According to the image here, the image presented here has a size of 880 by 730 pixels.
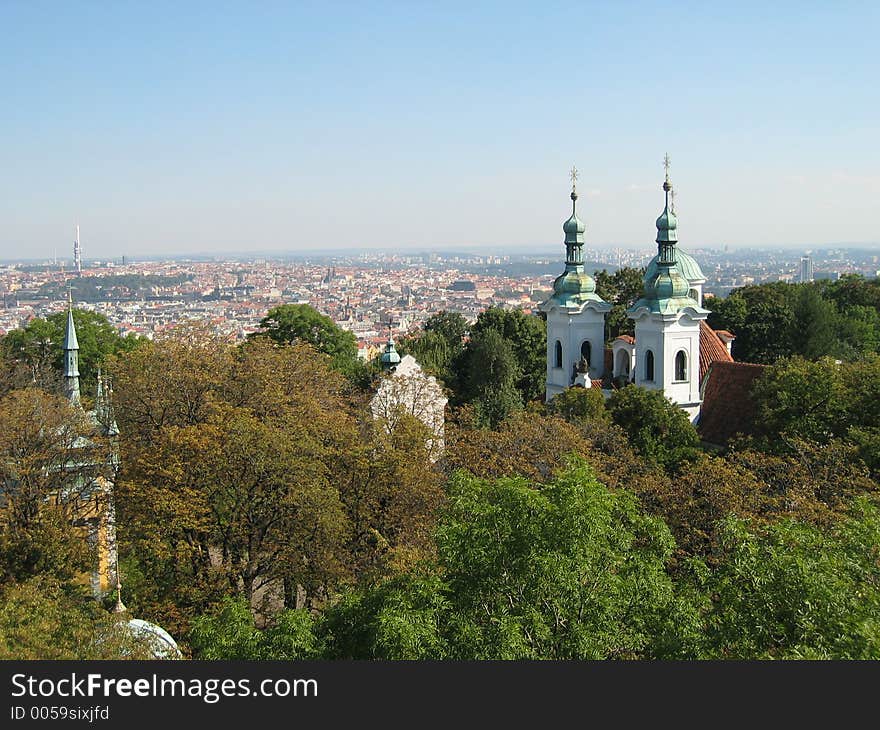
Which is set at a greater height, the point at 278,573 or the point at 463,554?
the point at 463,554

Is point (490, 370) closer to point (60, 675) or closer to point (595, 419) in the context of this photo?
point (595, 419)

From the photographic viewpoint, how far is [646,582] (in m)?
12.0

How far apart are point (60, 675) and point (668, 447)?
62.9ft

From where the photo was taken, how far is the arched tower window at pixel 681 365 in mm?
32281

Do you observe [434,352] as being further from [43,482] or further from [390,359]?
[43,482]

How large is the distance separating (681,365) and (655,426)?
22.1ft

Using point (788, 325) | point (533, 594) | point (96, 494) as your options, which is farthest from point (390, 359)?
point (533, 594)

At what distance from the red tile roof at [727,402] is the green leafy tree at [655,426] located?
351cm

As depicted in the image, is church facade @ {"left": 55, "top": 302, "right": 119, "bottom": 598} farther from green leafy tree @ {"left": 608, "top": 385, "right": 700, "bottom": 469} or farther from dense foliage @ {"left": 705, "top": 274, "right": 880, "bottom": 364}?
dense foliage @ {"left": 705, "top": 274, "right": 880, "bottom": 364}

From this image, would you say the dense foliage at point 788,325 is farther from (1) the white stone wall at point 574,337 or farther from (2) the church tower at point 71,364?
(2) the church tower at point 71,364

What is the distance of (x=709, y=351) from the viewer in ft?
111

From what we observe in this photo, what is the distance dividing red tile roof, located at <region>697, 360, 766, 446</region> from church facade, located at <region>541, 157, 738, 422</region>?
1.25 feet

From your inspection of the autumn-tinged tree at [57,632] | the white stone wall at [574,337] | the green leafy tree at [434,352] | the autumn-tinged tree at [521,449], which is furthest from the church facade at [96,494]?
the green leafy tree at [434,352]

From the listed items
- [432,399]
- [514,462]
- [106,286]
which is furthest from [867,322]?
[106,286]
